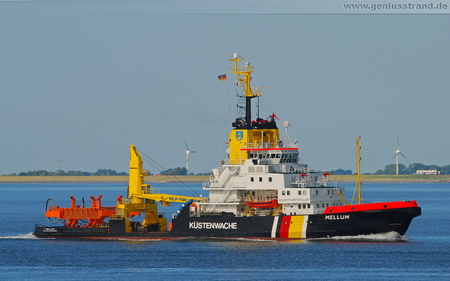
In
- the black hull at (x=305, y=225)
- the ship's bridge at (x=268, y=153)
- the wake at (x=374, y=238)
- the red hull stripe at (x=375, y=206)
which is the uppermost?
the ship's bridge at (x=268, y=153)

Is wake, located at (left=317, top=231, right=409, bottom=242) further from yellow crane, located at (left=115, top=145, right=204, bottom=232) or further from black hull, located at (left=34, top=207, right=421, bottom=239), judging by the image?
yellow crane, located at (left=115, top=145, right=204, bottom=232)

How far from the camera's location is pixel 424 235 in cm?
5525

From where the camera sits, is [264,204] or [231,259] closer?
[231,259]

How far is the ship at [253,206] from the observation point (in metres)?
47.2

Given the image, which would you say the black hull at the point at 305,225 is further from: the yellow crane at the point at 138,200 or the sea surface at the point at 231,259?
the yellow crane at the point at 138,200

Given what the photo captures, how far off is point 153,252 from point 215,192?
20.7 ft

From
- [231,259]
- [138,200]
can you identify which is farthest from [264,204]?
[138,200]

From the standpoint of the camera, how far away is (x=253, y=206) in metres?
48.3

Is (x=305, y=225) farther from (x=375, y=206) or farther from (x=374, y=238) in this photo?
(x=374, y=238)

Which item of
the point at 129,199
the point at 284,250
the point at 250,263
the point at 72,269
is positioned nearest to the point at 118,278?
the point at 72,269

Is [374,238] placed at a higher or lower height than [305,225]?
lower

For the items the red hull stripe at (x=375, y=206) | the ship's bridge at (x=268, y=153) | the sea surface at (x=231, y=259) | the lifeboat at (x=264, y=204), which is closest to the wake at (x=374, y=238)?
the sea surface at (x=231, y=259)

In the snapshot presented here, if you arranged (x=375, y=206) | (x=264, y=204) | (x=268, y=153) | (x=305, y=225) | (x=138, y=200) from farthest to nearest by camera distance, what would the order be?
(x=138, y=200) < (x=268, y=153) < (x=264, y=204) < (x=305, y=225) < (x=375, y=206)

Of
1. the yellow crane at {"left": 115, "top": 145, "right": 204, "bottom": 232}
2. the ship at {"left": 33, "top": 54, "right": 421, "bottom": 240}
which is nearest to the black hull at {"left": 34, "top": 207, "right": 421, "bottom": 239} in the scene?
the ship at {"left": 33, "top": 54, "right": 421, "bottom": 240}
